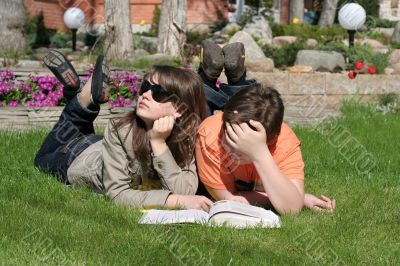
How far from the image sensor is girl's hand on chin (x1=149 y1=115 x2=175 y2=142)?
402cm

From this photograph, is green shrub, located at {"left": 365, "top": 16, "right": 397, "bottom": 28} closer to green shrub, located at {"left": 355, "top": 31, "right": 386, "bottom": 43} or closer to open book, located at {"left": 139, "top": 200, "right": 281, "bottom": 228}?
green shrub, located at {"left": 355, "top": 31, "right": 386, "bottom": 43}

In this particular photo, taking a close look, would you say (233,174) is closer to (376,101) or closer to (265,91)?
(265,91)

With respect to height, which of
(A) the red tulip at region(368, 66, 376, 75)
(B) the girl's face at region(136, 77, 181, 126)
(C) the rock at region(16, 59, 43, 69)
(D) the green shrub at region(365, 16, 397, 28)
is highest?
(B) the girl's face at region(136, 77, 181, 126)

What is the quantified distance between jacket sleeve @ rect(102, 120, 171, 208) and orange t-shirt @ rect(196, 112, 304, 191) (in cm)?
28

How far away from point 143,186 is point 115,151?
14.4 inches

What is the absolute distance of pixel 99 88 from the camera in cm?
448

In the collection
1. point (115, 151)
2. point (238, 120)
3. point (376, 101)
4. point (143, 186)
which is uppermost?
point (238, 120)

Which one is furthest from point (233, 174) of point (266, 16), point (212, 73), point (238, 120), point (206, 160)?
point (266, 16)

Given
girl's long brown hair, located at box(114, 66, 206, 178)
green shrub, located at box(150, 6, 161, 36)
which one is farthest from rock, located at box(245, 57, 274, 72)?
green shrub, located at box(150, 6, 161, 36)

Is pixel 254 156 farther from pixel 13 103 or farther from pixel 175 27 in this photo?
pixel 175 27

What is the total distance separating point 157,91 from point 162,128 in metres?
0.24

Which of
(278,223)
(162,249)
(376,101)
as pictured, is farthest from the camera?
(376,101)

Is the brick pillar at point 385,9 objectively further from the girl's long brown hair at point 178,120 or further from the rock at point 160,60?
the girl's long brown hair at point 178,120

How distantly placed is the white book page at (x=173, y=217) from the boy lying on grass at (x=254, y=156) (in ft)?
1.09
